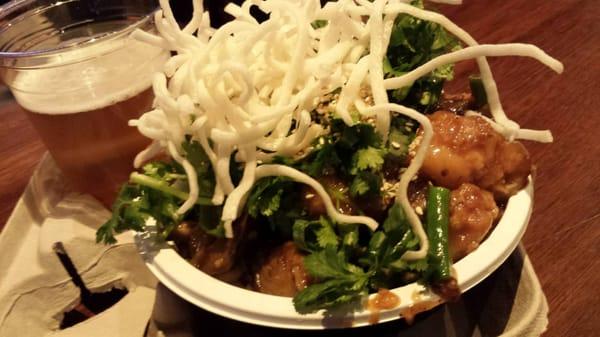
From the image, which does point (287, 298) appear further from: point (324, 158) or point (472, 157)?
point (472, 157)

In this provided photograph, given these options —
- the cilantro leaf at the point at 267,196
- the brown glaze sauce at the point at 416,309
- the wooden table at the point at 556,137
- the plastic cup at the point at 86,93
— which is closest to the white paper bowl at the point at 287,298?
the brown glaze sauce at the point at 416,309

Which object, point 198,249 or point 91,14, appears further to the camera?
point 91,14

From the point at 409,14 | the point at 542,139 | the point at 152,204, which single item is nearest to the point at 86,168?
the point at 152,204

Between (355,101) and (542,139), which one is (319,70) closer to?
(355,101)

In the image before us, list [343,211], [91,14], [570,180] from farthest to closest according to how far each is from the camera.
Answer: [91,14], [570,180], [343,211]

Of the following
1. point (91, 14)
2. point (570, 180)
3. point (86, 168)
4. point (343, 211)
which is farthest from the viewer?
point (91, 14)

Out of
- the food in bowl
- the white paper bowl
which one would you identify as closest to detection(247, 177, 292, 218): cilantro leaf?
the food in bowl

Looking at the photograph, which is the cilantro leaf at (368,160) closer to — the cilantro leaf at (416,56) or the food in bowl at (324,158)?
the food in bowl at (324,158)
